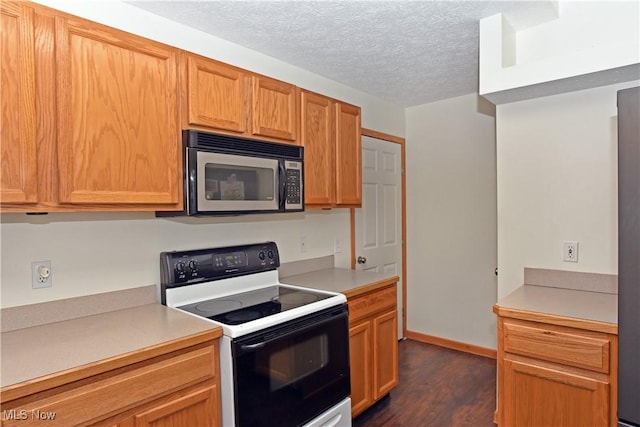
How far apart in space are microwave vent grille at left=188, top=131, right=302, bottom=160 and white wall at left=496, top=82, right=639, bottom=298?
4.22 feet

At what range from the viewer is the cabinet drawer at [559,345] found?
1.64 m

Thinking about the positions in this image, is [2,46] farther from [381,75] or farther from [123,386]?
[381,75]

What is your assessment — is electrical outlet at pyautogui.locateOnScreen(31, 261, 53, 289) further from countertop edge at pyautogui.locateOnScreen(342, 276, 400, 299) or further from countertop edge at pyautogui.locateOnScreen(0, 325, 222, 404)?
countertop edge at pyautogui.locateOnScreen(342, 276, 400, 299)

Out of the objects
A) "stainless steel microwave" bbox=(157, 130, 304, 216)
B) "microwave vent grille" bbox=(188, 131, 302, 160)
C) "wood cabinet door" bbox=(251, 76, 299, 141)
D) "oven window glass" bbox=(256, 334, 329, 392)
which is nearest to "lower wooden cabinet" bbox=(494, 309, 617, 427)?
"oven window glass" bbox=(256, 334, 329, 392)

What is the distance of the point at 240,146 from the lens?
6.44 ft

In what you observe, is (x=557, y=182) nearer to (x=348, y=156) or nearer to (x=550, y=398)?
(x=550, y=398)

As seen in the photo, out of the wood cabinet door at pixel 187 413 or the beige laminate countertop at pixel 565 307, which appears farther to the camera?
the beige laminate countertop at pixel 565 307

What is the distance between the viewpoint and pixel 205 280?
2.07 m

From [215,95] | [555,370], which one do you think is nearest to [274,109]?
[215,95]

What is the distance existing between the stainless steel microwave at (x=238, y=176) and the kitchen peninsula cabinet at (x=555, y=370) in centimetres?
127

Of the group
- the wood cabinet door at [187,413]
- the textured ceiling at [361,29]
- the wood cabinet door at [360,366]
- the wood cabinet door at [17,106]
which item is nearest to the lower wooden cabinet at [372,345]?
the wood cabinet door at [360,366]

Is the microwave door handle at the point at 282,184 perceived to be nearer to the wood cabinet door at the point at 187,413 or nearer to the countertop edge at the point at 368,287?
the countertop edge at the point at 368,287

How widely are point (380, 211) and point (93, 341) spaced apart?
2.58 m

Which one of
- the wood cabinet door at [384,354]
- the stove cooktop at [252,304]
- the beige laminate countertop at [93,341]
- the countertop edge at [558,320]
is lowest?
the wood cabinet door at [384,354]
